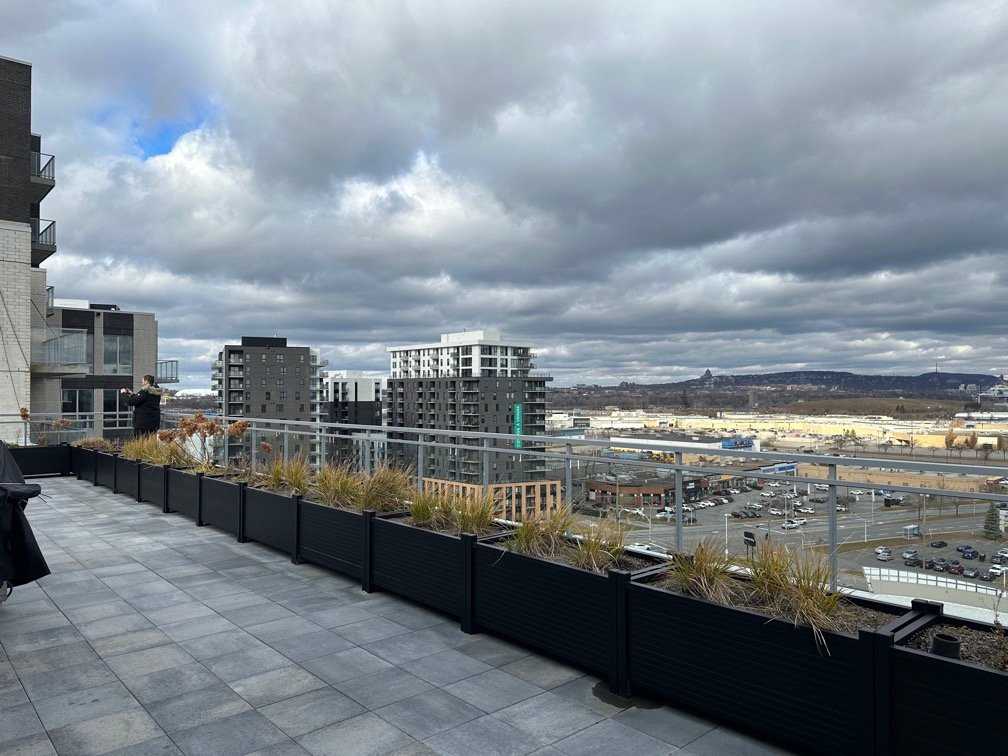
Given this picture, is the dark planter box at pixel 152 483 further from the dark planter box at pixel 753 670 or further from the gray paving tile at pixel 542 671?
the dark planter box at pixel 753 670

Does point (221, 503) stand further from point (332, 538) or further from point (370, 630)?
point (370, 630)

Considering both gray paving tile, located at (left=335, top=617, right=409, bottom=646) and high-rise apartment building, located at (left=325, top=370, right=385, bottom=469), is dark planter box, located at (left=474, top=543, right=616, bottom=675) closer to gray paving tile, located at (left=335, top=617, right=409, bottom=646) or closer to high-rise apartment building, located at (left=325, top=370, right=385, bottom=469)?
gray paving tile, located at (left=335, top=617, right=409, bottom=646)

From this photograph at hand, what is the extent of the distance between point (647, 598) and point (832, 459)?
1.25 m

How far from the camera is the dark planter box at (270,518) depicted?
664 centimetres

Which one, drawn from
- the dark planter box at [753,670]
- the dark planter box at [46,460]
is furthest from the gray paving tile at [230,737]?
the dark planter box at [46,460]

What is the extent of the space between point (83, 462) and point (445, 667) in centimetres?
1190

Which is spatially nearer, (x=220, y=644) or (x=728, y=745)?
(x=728, y=745)

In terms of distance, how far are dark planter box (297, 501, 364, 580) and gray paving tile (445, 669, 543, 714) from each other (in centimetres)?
209

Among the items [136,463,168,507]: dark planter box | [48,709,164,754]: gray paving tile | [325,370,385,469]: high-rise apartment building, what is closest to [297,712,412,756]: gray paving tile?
[48,709,164,754]: gray paving tile

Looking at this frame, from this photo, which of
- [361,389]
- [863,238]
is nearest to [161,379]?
[863,238]

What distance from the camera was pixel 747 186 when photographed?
93.9ft

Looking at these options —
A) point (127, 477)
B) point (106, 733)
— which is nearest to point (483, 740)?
point (106, 733)

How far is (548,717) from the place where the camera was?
3.36 meters

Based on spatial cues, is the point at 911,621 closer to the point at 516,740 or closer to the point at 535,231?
the point at 516,740
